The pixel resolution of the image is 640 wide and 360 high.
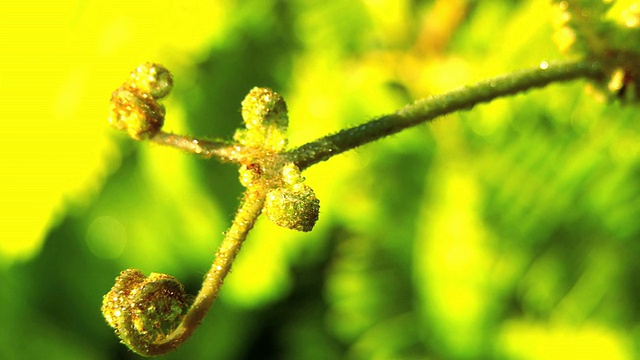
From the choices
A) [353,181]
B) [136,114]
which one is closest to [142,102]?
[136,114]

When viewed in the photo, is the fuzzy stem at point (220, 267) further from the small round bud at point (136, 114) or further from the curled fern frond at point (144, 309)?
the small round bud at point (136, 114)

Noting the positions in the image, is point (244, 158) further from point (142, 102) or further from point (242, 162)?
point (142, 102)

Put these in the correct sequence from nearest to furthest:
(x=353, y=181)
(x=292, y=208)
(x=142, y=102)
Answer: (x=292, y=208), (x=142, y=102), (x=353, y=181)

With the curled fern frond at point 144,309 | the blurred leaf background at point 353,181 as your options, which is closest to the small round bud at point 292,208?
the curled fern frond at point 144,309

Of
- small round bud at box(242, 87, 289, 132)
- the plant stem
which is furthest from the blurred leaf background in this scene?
small round bud at box(242, 87, 289, 132)

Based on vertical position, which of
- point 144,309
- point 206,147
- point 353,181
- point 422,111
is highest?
point 353,181

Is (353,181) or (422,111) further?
(353,181)

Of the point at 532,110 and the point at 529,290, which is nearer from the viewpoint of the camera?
the point at 532,110

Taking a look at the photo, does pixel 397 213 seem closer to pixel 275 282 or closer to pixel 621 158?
pixel 275 282

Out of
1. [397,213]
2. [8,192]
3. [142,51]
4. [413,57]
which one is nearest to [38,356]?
[8,192]
